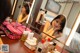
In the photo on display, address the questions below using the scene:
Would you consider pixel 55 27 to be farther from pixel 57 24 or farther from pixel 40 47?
pixel 40 47

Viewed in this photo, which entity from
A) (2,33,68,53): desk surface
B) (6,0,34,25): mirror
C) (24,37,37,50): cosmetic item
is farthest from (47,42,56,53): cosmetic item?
(6,0,34,25): mirror

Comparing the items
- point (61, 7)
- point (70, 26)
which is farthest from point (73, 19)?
point (61, 7)

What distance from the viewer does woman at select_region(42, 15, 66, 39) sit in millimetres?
1143

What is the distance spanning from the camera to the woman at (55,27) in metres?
1.14

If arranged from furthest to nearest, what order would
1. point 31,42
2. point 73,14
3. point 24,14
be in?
1. point 24,14
2. point 31,42
3. point 73,14

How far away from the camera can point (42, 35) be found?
1281 millimetres

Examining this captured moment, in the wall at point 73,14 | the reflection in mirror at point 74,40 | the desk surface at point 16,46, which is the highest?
the wall at point 73,14

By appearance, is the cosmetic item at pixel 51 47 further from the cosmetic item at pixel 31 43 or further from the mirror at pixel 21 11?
the mirror at pixel 21 11

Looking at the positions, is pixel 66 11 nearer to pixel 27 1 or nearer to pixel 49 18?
pixel 49 18

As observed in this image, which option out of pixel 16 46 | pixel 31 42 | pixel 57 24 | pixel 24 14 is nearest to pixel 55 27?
pixel 57 24

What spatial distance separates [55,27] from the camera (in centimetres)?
119

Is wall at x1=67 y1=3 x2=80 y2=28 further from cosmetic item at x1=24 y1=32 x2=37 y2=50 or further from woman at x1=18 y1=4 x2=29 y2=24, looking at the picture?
woman at x1=18 y1=4 x2=29 y2=24

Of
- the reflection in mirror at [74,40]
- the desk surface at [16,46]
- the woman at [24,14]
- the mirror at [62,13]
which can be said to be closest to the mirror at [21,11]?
the woman at [24,14]

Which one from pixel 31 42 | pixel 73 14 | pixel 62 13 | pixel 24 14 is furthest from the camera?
pixel 24 14
